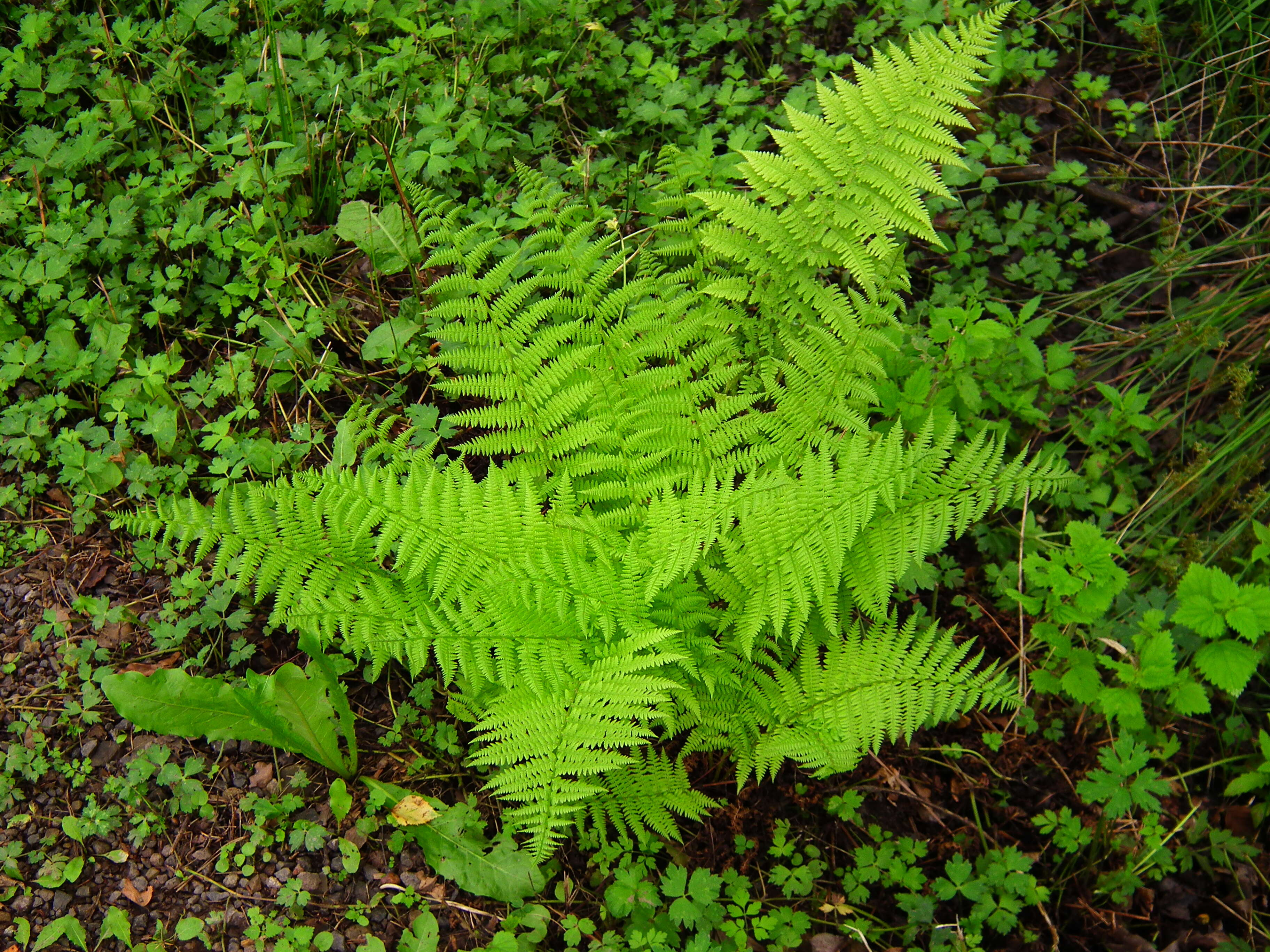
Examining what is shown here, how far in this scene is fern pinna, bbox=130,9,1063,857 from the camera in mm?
2119

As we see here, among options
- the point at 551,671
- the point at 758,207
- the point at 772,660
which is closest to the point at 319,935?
the point at 551,671

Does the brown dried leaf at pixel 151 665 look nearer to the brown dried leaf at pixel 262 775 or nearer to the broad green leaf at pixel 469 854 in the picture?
the brown dried leaf at pixel 262 775

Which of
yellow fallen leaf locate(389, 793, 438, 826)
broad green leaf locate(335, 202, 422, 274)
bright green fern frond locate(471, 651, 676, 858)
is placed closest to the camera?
bright green fern frond locate(471, 651, 676, 858)

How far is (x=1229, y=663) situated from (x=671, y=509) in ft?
5.24

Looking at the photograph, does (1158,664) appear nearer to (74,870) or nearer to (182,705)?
(182,705)

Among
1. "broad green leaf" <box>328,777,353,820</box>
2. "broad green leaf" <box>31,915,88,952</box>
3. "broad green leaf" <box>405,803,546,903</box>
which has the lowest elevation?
"broad green leaf" <box>31,915,88,952</box>

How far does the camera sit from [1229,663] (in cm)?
235

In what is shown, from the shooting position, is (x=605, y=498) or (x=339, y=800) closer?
(x=339, y=800)

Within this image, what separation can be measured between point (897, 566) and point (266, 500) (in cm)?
162

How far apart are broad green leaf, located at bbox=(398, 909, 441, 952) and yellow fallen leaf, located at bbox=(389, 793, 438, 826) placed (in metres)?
0.22

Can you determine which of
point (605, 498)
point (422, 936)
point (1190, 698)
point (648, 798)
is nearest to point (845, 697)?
point (648, 798)

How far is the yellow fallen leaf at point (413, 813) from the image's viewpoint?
7.40 ft

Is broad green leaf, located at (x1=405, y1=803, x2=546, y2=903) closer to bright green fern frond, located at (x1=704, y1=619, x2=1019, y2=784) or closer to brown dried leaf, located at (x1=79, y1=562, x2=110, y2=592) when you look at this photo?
bright green fern frond, located at (x1=704, y1=619, x2=1019, y2=784)

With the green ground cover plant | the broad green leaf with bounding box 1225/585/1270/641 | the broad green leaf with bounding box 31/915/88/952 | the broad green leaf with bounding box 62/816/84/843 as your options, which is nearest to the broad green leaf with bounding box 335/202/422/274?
the green ground cover plant
